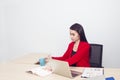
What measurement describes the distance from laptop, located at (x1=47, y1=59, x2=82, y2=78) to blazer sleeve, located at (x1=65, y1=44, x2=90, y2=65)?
335mm

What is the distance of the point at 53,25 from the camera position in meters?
3.79

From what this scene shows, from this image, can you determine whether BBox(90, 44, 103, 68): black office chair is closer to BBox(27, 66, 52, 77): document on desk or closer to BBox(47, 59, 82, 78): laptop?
BBox(47, 59, 82, 78): laptop

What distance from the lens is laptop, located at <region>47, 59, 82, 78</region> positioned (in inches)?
85.7

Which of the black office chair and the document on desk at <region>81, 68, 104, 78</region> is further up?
the black office chair

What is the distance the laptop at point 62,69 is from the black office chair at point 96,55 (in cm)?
62

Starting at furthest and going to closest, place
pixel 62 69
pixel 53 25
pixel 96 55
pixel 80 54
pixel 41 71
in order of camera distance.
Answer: pixel 53 25 → pixel 96 55 → pixel 80 54 → pixel 41 71 → pixel 62 69

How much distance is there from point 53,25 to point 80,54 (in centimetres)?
123

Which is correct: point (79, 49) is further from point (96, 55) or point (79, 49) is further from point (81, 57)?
point (96, 55)

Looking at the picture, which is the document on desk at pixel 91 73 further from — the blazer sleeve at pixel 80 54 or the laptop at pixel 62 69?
the blazer sleeve at pixel 80 54

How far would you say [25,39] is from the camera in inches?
156

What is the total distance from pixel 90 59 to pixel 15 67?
1068 millimetres

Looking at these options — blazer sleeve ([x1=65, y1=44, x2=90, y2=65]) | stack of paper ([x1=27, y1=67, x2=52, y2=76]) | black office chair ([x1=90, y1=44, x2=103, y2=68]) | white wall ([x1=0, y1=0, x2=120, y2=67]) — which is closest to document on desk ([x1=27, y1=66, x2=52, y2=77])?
stack of paper ([x1=27, y1=67, x2=52, y2=76])

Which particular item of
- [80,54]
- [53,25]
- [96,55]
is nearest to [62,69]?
[80,54]

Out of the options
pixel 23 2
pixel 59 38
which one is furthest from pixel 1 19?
pixel 59 38
